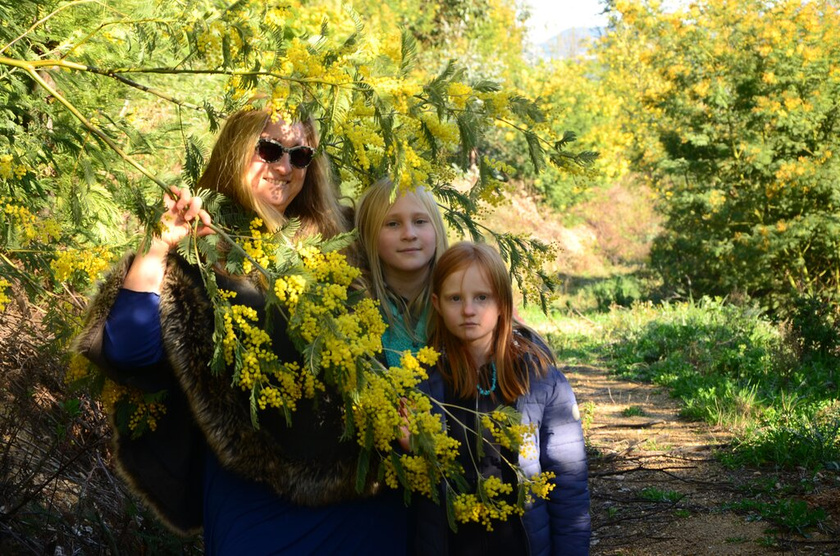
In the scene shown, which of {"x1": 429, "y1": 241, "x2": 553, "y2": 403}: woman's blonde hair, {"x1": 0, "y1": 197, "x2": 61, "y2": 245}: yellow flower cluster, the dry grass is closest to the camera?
{"x1": 429, "y1": 241, "x2": 553, "y2": 403}: woman's blonde hair

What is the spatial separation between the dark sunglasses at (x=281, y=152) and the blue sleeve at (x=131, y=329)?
54 centimetres

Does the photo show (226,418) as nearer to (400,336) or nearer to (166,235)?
(166,235)

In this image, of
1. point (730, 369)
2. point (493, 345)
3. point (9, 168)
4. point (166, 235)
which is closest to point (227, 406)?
point (166, 235)

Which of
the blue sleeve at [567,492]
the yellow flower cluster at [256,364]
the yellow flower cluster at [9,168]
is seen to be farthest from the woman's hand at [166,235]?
the blue sleeve at [567,492]

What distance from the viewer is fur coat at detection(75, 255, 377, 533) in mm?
2201

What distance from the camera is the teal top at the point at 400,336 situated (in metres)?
2.55

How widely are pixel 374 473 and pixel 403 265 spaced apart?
0.74 metres

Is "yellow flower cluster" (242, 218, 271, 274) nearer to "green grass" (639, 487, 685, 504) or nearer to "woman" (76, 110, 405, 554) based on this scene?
"woman" (76, 110, 405, 554)

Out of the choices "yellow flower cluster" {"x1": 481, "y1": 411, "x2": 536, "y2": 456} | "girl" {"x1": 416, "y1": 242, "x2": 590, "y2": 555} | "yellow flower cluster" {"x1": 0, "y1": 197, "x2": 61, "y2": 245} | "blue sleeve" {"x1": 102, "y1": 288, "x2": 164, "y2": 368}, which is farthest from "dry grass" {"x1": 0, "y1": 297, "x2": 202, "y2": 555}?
"yellow flower cluster" {"x1": 481, "y1": 411, "x2": 536, "y2": 456}

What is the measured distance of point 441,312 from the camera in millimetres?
2631

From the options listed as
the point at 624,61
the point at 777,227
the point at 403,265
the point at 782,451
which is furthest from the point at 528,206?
the point at 403,265

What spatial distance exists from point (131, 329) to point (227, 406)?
13.0 inches

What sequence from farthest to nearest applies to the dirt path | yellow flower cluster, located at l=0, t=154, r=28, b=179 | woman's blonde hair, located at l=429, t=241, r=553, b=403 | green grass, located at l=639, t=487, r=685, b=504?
green grass, located at l=639, t=487, r=685, b=504 → the dirt path → yellow flower cluster, located at l=0, t=154, r=28, b=179 → woman's blonde hair, located at l=429, t=241, r=553, b=403

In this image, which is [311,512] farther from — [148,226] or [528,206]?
[528,206]
